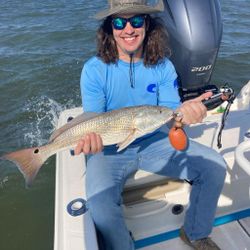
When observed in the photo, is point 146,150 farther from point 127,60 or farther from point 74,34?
point 74,34

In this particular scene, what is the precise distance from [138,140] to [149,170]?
0.27 m

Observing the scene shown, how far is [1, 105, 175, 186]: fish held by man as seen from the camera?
8.62 feet

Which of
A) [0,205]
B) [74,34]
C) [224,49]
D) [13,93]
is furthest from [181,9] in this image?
[74,34]

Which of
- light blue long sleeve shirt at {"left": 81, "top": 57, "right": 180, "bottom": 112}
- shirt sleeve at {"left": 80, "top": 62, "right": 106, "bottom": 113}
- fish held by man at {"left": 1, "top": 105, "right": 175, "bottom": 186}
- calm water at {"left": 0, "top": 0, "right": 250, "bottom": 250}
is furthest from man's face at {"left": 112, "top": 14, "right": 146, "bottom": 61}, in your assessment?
calm water at {"left": 0, "top": 0, "right": 250, "bottom": 250}

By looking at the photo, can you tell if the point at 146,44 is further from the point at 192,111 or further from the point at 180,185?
the point at 180,185

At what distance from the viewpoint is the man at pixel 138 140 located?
8.56ft

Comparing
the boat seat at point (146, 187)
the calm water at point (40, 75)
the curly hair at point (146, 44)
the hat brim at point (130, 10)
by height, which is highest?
the hat brim at point (130, 10)

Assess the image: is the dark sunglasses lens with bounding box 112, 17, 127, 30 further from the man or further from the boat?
the boat

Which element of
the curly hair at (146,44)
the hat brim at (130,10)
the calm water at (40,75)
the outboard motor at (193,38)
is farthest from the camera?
the calm water at (40,75)

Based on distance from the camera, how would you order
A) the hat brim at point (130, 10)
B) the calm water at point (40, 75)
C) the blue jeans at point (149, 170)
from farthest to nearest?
the calm water at point (40, 75), the hat brim at point (130, 10), the blue jeans at point (149, 170)

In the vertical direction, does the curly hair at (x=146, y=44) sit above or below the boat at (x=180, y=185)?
above

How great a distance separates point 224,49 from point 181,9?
220 inches

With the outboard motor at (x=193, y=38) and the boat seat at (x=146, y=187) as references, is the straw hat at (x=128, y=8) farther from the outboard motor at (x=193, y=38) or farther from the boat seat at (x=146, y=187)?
the boat seat at (x=146, y=187)

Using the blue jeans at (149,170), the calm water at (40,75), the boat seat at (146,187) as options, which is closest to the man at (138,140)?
the blue jeans at (149,170)
